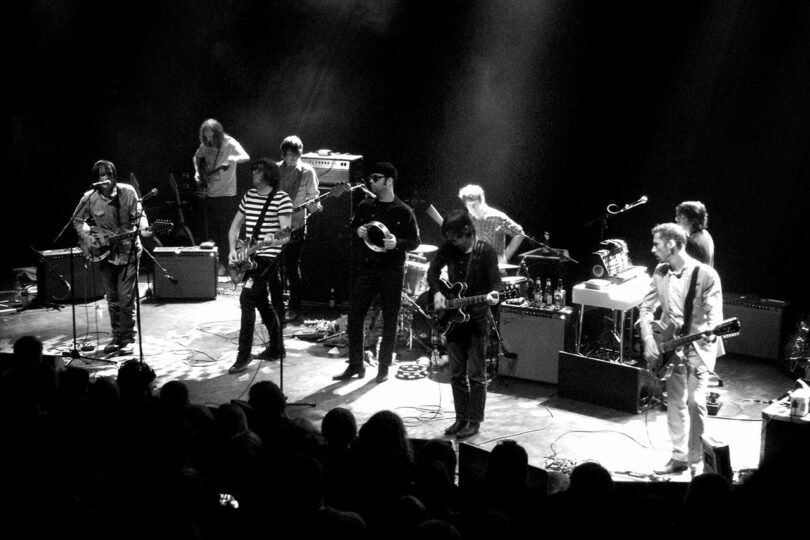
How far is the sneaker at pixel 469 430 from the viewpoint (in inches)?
301

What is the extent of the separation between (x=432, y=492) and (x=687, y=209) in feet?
17.4

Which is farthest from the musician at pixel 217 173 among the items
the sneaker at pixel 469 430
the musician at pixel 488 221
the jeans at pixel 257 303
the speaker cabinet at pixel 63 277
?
the sneaker at pixel 469 430

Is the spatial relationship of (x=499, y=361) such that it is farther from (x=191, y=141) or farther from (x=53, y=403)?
(x=191, y=141)

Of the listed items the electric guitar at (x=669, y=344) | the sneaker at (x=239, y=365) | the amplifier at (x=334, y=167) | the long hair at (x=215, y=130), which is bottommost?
the sneaker at (x=239, y=365)

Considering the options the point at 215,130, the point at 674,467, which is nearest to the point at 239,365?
the point at 674,467

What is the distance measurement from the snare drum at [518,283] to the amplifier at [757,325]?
2467mm

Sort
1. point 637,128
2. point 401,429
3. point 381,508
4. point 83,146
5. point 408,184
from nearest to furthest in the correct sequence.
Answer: point 381,508, point 401,429, point 637,128, point 408,184, point 83,146

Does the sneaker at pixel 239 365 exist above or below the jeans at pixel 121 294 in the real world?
below

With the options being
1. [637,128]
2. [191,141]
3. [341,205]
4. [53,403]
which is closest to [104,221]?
[341,205]

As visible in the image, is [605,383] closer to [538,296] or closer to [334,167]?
[538,296]

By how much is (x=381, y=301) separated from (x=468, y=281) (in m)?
1.84

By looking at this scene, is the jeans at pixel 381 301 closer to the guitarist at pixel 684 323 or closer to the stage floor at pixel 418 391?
the stage floor at pixel 418 391

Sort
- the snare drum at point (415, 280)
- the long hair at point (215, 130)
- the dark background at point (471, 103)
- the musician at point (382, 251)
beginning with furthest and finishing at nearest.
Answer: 1. the long hair at point (215, 130)
2. the dark background at point (471, 103)
3. the snare drum at point (415, 280)
4. the musician at point (382, 251)

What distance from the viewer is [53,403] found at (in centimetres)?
581
